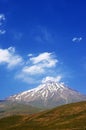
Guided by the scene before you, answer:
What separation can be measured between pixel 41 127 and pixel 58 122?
13.9m

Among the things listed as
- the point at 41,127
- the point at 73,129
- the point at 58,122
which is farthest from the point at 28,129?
the point at 73,129

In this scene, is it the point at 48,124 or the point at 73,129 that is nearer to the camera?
the point at 73,129

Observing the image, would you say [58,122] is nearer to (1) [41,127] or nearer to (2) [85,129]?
(1) [41,127]

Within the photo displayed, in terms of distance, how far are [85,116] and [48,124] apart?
2482 centimetres

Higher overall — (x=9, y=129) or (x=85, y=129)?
(x=9, y=129)

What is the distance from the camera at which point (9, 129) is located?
654 feet

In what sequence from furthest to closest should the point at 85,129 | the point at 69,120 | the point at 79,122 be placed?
the point at 69,120 < the point at 79,122 < the point at 85,129

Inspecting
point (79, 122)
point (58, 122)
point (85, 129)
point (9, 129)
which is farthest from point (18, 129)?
A: point (85, 129)

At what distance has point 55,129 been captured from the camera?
571ft

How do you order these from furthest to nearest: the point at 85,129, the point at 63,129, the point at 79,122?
the point at 79,122
the point at 63,129
the point at 85,129

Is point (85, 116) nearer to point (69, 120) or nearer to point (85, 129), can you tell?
point (69, 120)

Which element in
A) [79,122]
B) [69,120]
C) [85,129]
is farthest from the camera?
[69,120]

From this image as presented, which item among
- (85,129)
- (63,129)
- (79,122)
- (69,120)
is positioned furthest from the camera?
(69,120)

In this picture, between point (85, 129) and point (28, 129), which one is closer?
point (85, 129)
